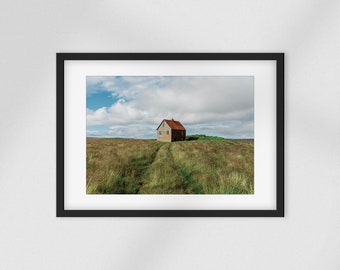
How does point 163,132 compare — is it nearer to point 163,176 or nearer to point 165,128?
point 165,128

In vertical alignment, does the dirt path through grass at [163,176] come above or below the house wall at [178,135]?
below

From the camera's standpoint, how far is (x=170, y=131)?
1.45m

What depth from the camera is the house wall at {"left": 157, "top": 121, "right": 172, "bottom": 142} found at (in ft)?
4.73

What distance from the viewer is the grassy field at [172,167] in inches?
57.2

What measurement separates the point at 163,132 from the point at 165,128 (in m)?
0.02
